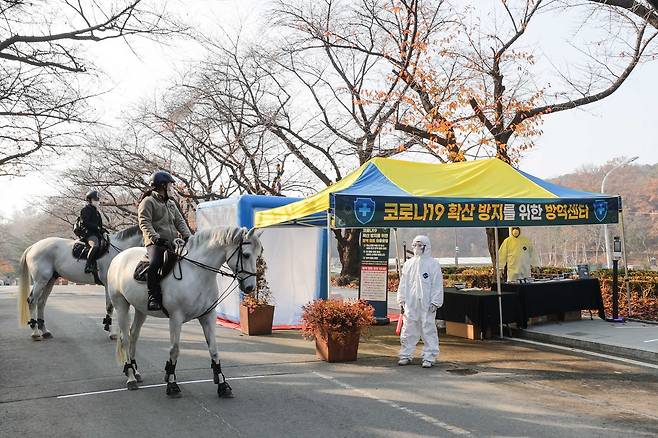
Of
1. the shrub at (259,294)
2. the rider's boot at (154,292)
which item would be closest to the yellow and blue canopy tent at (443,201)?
the shrub at (259,294)

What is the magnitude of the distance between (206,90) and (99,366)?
14.8 m

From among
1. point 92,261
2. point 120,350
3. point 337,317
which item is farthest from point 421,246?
point 92,261

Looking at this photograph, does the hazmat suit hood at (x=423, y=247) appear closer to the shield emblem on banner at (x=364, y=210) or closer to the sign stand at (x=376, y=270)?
the shield emblem on banner at (x=364, y=210)

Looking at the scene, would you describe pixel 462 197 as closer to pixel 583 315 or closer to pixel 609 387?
pixel 609 387

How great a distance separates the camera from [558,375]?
7852 millimetres

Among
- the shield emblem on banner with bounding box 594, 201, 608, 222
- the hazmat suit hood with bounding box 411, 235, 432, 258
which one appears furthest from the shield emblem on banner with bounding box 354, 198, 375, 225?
the shield emblem on banner with bounding box 594, 201, 608, 222

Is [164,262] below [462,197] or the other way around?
below

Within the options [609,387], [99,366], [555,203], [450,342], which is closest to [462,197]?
[555,203]

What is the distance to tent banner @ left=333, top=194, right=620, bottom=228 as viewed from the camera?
8.41 meters

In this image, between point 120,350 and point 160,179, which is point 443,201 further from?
point 120,350

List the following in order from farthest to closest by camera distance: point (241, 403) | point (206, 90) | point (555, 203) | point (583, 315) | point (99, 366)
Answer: point (206, 90) < point (583, 315) < point (555, 203) < point (99, 366) < point (241, 403)

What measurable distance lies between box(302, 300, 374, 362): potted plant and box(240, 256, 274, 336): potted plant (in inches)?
114

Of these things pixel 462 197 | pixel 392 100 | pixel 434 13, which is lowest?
pixel 462 197

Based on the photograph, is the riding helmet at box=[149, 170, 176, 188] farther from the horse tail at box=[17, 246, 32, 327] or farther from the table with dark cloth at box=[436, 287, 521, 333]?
the table with dark cloth at box=[436, 287, 521, 333]
